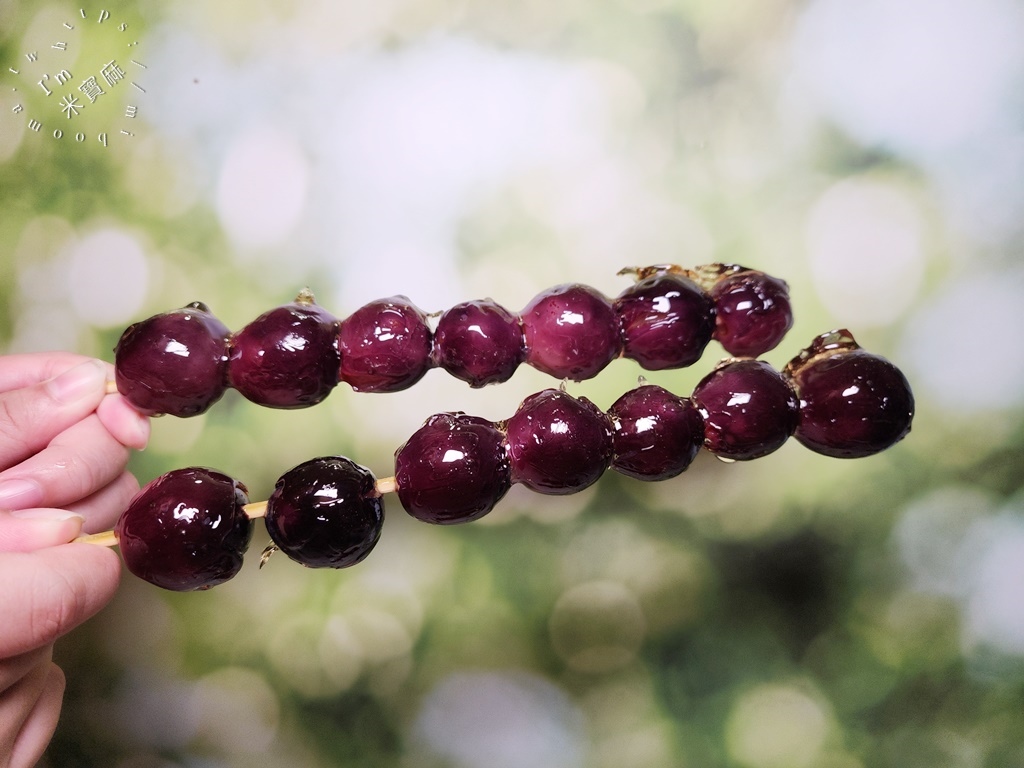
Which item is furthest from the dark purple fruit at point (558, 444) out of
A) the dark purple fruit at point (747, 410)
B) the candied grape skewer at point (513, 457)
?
the dark purple fruit at point (747, 410)

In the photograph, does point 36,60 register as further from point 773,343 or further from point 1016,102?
point 1016,102

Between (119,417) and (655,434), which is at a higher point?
(655,434)

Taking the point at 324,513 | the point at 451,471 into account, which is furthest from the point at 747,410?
the point at 324,513

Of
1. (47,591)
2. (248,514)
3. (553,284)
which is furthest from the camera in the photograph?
(553,284)

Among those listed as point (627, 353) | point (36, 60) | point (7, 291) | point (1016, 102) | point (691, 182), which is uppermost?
point (1016, 102)

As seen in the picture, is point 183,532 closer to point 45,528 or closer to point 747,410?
point 45,528

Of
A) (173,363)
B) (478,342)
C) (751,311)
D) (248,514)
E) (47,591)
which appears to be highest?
(751,311)

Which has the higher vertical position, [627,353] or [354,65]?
[354,65]

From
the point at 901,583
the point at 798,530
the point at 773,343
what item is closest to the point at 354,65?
the point at 773,343
